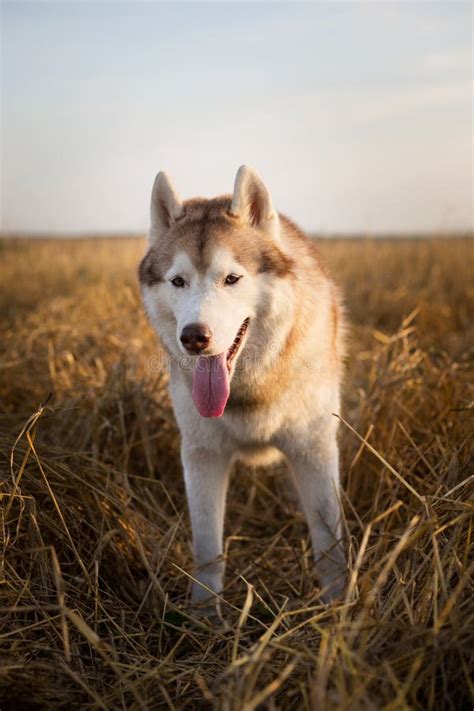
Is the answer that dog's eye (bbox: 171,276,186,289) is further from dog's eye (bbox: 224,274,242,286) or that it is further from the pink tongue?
the pink tongue

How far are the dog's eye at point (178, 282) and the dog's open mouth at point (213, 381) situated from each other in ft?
1.03

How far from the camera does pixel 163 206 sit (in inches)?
116

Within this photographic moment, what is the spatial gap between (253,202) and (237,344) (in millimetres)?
678

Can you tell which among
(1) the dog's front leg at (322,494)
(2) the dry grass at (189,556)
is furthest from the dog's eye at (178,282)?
(1) the dog's front leg at (322,494)

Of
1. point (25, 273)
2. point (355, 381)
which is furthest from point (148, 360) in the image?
point (25, 273)

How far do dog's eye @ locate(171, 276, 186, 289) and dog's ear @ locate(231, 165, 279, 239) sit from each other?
0.41 meters

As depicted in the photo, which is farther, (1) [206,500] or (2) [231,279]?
(1) [206,500]

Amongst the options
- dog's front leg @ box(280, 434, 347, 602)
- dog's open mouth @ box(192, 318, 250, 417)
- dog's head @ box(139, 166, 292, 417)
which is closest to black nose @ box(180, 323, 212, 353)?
dog's head @ box(139, 166, 292, 417)

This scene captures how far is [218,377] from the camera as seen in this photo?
2.57m

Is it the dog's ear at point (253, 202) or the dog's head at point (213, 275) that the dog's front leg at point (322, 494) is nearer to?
the dog's head at point (213, 275)

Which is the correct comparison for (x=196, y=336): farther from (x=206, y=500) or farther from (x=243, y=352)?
(x=206, y=500)

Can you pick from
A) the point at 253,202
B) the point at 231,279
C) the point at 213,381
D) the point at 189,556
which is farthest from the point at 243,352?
the point at 189,556

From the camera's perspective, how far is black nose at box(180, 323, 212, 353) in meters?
2.35

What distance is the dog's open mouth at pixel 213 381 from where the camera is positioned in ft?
8.43
